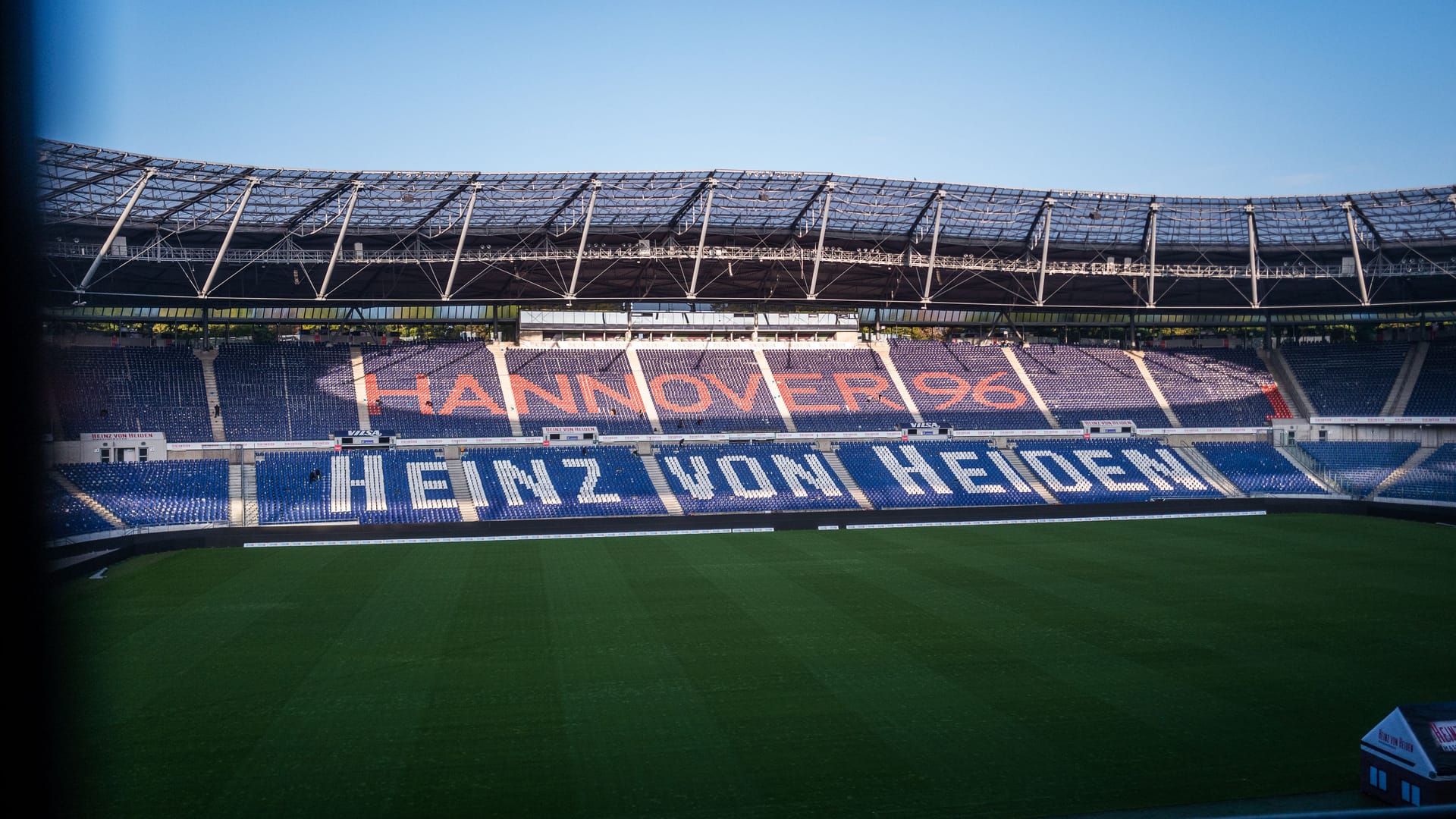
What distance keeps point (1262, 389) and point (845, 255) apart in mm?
21540

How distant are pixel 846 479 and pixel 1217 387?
20.6 metres

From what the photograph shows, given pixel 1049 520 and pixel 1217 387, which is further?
pixel 1217 387

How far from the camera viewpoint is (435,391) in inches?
1597

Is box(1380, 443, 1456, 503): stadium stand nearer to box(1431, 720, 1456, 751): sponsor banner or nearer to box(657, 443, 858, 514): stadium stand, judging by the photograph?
box(657, 443, 858, 514): stadium stand

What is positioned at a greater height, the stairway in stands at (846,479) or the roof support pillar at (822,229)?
the roof support pillar at (822,229)

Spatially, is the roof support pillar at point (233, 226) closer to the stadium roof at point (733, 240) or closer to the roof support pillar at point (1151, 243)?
the stadium roof at point (733, 240)

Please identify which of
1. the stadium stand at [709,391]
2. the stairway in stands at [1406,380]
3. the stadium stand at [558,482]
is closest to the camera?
the stadium stand at [558,482]

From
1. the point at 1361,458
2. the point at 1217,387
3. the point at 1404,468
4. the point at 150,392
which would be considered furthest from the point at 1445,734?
the point at 150,392

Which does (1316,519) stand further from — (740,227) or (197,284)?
(197,284)

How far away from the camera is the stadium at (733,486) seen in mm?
11453

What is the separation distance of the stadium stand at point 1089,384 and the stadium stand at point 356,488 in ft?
88.2

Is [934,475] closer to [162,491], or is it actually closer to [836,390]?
[836,390]

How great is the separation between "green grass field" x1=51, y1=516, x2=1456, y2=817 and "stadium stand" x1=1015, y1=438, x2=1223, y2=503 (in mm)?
10788

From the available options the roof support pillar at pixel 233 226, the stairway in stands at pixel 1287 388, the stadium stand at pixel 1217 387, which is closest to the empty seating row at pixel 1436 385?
the stairway in stands at pixel 1287 388
